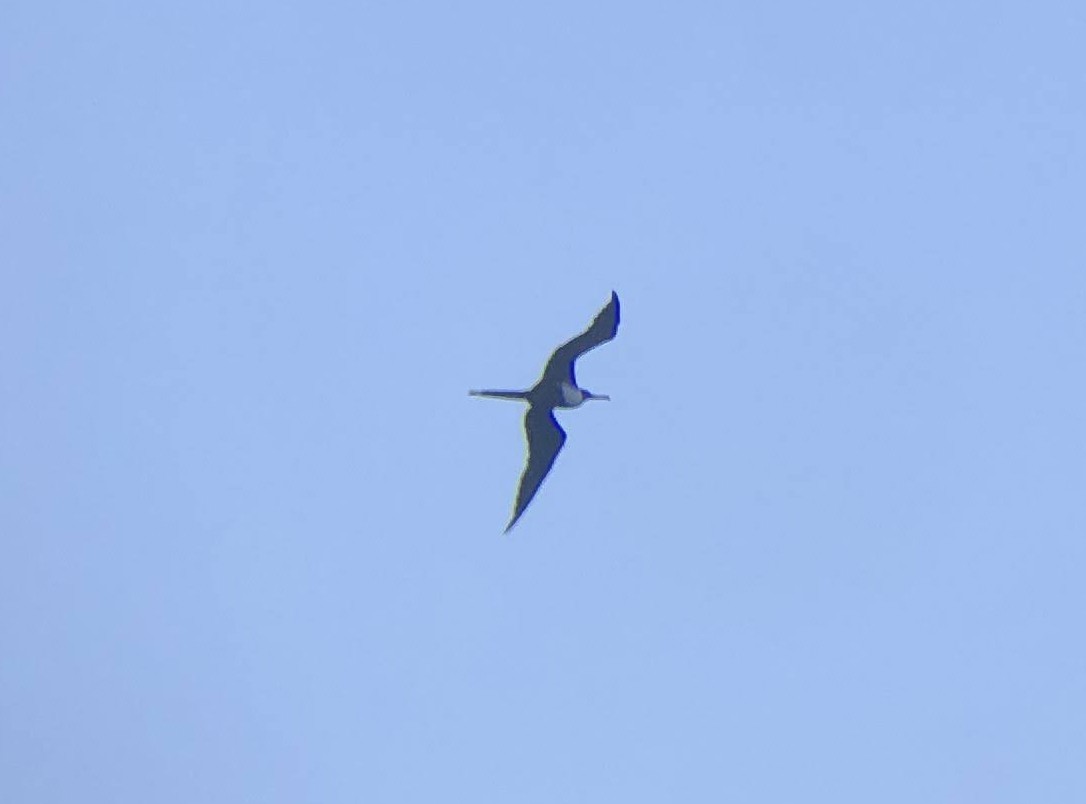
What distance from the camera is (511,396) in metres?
48.8

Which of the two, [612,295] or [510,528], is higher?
[612,295]

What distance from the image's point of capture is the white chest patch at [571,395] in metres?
49.2

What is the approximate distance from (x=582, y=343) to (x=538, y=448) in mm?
2910

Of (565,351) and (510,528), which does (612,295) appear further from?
(510,528)

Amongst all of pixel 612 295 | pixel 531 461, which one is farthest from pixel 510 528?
pixel 612 295

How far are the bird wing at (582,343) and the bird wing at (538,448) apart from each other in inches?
40.5

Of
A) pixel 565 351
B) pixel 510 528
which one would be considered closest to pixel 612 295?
pixel 565 351

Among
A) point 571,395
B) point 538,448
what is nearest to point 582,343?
point 571,395

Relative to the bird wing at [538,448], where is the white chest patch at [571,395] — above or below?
above

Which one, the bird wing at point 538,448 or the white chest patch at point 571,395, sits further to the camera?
the bird wing at point 538,448

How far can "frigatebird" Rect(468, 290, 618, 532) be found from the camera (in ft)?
157

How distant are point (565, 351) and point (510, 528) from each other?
3820mm

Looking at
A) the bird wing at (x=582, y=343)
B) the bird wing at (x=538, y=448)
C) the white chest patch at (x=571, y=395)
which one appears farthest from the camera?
the bird wing at (x=538, y=448)

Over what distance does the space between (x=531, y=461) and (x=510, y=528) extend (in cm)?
183
